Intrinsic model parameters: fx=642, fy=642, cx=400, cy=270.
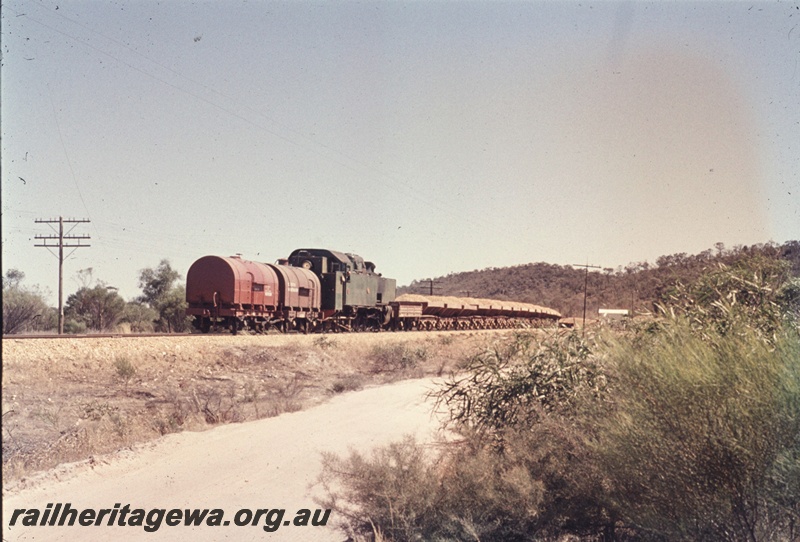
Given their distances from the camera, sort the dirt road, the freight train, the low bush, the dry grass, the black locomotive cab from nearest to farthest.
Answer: the low bush, the dirt road, the dry grass, the freight train, the black locomotive cab

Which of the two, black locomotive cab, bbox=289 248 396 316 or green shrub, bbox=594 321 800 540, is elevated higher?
black locomotive cab, bbox=289 248 396 316

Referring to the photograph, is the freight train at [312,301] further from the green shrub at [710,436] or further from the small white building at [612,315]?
the green shrub at [710,436]

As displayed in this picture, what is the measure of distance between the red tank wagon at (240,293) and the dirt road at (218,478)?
11.7 metres

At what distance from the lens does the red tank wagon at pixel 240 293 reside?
24844mm

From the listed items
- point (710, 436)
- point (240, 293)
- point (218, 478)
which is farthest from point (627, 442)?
point (240, 293)

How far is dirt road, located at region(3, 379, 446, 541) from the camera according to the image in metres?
7.62

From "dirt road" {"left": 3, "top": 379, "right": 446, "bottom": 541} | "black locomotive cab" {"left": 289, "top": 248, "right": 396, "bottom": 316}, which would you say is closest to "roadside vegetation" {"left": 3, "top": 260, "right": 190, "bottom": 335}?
"black locomotive cab" {"left": 289, "top": 248, "right": 396, "bottom": 316}

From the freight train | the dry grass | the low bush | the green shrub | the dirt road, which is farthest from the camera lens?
the freight train

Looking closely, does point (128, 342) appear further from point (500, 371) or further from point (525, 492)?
point (525, 492)

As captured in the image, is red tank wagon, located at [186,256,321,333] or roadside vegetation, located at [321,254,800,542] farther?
red tank wagon, located at [186,256,321,333]

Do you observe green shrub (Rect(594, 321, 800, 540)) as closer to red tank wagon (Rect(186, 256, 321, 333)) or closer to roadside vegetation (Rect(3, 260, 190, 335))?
red tank wagon (Rect(186, 256, 321, 333))

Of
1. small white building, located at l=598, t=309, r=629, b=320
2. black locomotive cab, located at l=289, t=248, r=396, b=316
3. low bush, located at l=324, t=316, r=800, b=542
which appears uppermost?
black locomotive cab, located at l=289, t=248, r=396, b=316

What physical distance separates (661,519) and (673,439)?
0.88 m

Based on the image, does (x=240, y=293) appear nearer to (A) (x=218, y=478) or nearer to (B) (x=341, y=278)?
(B) (x=341, y=278)
